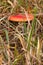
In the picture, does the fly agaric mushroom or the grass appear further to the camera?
the fly agaric mushroom

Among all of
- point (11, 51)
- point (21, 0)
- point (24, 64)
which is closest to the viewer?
point (24, 64)

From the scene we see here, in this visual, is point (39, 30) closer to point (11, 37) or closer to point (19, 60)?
point (11, 37)

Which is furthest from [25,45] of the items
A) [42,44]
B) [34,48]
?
[42,44]

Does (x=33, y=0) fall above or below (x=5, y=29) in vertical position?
above

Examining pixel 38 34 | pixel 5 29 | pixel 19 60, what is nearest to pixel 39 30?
pixel 38 34

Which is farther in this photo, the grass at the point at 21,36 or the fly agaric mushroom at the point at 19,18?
the fly agaric mushroom at the point at 19,18

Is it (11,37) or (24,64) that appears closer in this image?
(24,64)

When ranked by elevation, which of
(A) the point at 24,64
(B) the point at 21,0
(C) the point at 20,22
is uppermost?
(B) the point at 21,0

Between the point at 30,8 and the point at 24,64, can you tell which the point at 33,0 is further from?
the point at 24,64

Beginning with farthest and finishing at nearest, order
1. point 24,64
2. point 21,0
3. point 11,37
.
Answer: point 21,0, point 11,37, point 24,64

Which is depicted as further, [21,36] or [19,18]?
[19,18]
